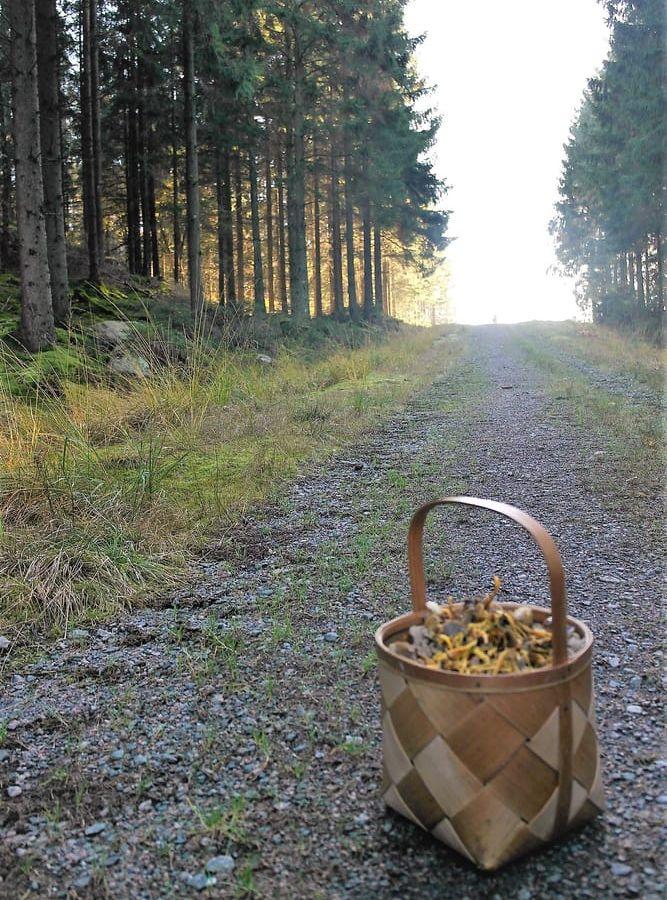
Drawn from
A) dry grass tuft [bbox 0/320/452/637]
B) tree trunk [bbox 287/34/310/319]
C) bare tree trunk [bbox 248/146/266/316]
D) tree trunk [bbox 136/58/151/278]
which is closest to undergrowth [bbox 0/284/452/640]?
dry grass tuft [bbox 0/320/452/637]

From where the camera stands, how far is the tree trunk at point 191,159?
12.9m

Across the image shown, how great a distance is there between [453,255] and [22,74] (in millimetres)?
53208

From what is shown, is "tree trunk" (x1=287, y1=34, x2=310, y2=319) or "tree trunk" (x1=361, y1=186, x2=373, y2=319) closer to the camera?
"tree trunk" (x1=287, y1=34, x2=310, y2=319)

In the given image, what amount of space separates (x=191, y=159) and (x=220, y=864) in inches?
543

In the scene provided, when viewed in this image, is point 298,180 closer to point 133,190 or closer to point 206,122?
point 206,122

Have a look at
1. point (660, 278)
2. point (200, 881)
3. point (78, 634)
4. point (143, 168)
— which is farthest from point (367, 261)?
point (200, 881)

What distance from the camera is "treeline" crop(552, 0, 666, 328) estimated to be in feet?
51.7

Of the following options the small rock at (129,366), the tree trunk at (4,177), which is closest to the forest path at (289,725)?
the small rock at (129,366)

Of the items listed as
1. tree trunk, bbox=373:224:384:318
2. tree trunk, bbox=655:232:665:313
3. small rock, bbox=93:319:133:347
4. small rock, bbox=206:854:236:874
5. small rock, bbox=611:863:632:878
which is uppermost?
tree trunk, bbox=373:224:384:318

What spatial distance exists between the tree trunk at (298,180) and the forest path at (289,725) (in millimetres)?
13975

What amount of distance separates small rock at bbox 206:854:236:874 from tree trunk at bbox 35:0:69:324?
11.4 m

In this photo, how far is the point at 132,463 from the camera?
4.70m

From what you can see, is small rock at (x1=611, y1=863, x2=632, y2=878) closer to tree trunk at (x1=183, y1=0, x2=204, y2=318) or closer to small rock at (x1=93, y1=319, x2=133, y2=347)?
small rock at (x1=93, y1=319, x2=133, y2=347)

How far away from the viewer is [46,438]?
4832 mm
